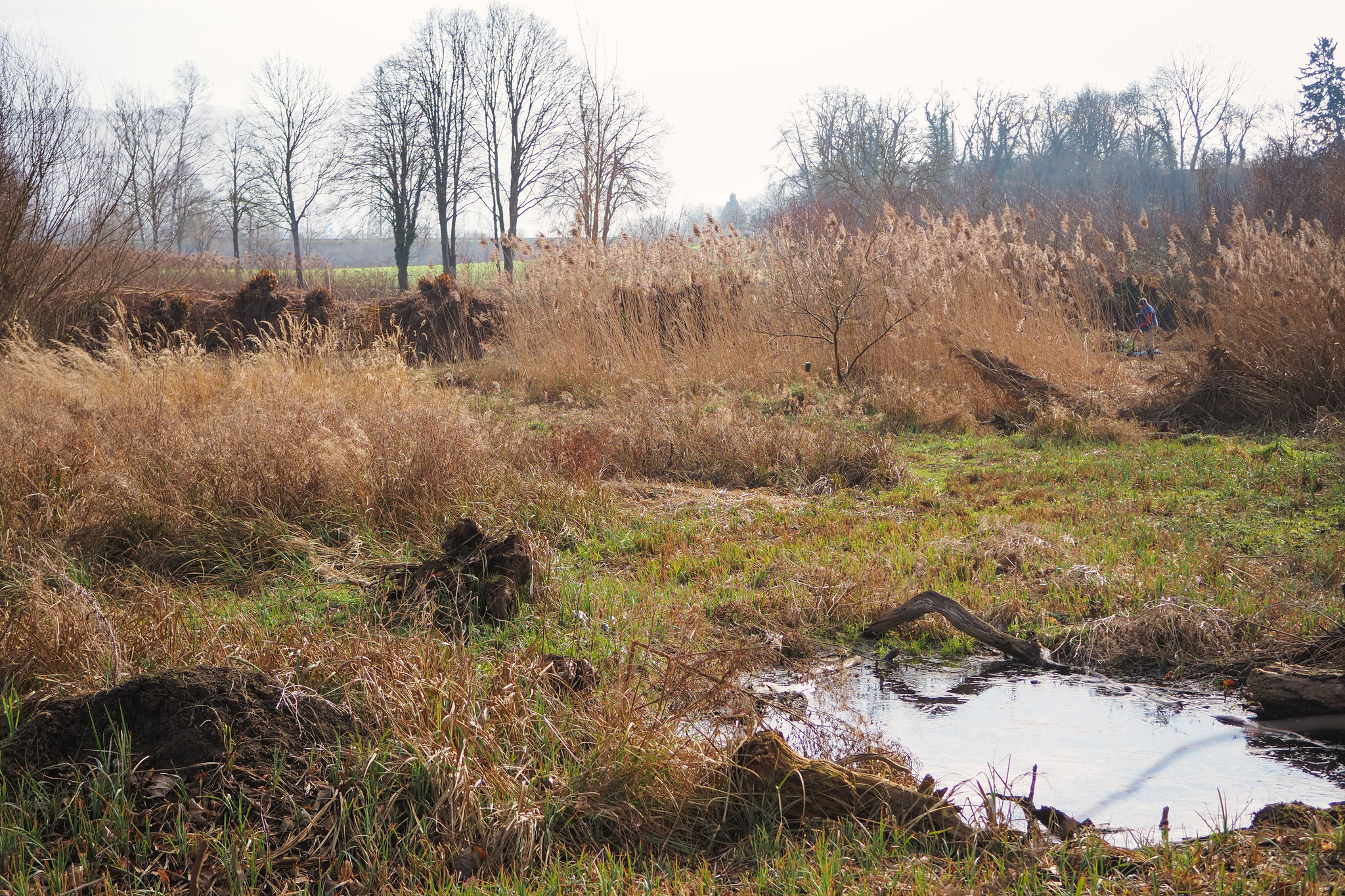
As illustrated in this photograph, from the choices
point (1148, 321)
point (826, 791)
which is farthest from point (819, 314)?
point (826, 791)

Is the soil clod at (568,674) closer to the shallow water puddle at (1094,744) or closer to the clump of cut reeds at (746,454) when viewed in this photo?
the shallow water puddle at (1094,744)

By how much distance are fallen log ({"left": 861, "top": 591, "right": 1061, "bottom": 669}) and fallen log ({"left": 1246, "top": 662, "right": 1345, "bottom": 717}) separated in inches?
30.0

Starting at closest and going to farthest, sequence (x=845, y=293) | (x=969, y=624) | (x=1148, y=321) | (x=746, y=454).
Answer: (x=969, y=624)
(x=746, y=454)
(x=845, y=293)
(x=1148, y=321)

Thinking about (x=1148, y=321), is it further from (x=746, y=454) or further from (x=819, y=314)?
(x=746, y=454)

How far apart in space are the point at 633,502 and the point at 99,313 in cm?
1165

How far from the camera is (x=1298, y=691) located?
3.18 metres

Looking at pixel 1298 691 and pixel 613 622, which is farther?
pixel 613 622

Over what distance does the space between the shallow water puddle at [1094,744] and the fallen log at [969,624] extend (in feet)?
0.27

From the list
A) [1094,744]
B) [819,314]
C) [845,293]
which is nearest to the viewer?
[1094,744]

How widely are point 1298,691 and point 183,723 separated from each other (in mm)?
3669

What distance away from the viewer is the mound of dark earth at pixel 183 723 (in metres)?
2.46

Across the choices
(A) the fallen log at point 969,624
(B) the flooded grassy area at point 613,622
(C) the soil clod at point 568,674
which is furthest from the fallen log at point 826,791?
(A) the fallen log at point 969,624

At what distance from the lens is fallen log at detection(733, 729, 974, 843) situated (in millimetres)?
2475

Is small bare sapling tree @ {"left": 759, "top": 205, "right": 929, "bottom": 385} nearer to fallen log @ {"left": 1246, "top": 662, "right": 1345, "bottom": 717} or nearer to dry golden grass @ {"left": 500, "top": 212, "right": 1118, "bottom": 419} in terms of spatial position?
dry golden grass @ {"left": 500, "top": 212, "right": 1118, "bottom": 419}
